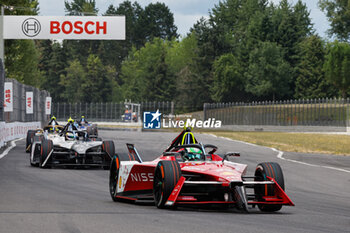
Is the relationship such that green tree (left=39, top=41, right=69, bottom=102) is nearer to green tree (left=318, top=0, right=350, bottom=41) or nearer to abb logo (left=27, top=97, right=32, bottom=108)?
green tree (left=318, top=0, right=350, bottom=41)

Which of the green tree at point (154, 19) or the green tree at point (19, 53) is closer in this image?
the green tree at point (19, 53)

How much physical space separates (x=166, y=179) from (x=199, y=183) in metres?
0.44

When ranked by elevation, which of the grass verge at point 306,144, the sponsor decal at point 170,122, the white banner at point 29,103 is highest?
the white banner at point 29,103

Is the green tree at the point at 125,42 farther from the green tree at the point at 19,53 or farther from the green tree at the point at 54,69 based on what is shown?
the green tree at the point at 19,53

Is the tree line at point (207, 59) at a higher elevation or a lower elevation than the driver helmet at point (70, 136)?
higher

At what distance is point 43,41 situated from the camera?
13225 cm

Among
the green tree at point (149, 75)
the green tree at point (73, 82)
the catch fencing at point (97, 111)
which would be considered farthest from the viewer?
the green tree at point (73, 82)

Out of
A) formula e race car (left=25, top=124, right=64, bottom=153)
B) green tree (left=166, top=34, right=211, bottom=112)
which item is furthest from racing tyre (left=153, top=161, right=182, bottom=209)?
green tree (left=166, top=34, right=211, bottom=112)

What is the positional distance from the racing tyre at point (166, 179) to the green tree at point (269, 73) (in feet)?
262

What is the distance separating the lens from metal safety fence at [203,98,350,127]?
51.8 metres

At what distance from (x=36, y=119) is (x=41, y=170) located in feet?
93.2

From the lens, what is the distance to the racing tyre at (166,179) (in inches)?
335

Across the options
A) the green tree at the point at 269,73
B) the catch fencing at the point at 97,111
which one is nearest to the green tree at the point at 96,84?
the green tree at the point at 269,73

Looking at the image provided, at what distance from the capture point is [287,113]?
5666cm
